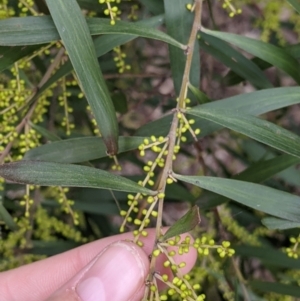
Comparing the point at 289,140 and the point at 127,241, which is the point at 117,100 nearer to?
the point at 127,241

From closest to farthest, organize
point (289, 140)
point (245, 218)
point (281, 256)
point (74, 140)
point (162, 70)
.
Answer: point (289, 140) → point (74, 140) → point (281, 256) → point (245, 218) → point (162, 70)

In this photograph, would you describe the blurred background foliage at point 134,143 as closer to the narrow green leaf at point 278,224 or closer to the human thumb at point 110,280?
the narrow green leaf at point 278,224

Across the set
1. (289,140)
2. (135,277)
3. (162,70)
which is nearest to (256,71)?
(289,140)

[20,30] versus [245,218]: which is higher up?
[20,30]

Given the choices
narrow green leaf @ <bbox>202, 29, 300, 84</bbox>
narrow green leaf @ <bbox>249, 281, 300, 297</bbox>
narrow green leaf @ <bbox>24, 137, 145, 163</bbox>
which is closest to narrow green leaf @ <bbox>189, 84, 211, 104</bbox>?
narrow green leaf @ <bbox>202, 29, 300, 84</bbox>

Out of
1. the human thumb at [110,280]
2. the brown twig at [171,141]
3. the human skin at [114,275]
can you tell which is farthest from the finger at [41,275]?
the brown twig at [171,141]

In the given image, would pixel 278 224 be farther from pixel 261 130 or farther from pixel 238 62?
pixel 238 62
